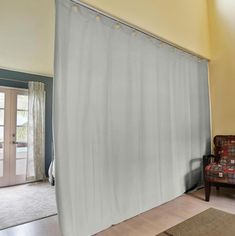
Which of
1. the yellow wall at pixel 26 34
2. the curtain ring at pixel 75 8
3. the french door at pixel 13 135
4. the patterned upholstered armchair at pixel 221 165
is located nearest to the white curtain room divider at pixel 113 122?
the curtain ring at pixel 75 8

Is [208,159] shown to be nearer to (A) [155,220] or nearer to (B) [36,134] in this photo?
→ (A) [155,220]

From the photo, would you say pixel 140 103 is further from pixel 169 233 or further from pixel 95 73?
pixel 169 233

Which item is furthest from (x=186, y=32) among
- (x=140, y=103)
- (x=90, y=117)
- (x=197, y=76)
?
(x=90, y=117)

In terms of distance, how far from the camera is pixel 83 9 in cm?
203

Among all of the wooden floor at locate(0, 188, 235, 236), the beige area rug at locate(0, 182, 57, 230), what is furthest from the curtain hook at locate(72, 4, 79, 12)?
the beige area rug at locate(0, 182, 57, 230)

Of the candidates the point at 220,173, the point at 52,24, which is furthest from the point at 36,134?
the point at 220,173

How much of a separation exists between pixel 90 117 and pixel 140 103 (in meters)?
0.75

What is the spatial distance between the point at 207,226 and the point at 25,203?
91.6 inches

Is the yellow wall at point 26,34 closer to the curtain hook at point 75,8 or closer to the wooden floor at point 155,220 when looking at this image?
the curtain hook at point 75,8

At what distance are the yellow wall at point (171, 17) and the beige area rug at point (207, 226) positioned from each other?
2244mm

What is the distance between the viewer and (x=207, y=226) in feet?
6.93

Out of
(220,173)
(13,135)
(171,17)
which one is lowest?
(220,173)

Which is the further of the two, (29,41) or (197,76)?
(197,76)

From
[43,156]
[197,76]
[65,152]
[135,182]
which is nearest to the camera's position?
[65,152]
